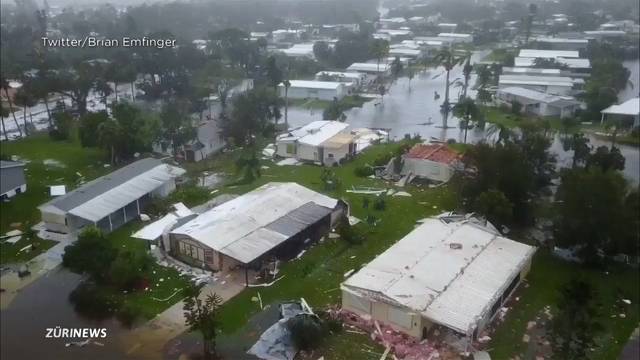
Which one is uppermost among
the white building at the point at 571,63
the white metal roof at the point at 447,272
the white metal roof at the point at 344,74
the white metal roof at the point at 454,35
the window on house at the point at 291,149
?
the white metal roof at the point at 454,35

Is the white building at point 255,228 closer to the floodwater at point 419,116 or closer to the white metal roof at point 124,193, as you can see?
the white metal roof at point 124,193

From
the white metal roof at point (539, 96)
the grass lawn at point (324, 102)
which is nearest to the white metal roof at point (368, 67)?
the grass lawn at point (324, 102)

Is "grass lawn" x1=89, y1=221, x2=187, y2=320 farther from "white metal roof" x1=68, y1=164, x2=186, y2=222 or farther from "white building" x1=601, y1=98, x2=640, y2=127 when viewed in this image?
"white building" x1=601, y1=98, x2=640, y2=127

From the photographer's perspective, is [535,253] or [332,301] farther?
[535,253]

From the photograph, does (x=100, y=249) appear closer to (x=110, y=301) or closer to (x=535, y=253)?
(x=110, y=301)

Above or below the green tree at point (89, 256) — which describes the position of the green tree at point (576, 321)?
above

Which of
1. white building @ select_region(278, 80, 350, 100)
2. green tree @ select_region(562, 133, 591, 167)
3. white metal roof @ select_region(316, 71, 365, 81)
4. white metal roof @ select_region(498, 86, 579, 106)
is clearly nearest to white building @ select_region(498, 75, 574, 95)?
white metal roof @ select_region(498, 86, 579, 106)

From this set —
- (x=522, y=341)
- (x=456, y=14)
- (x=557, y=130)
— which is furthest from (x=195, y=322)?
(x=456, y=14)
